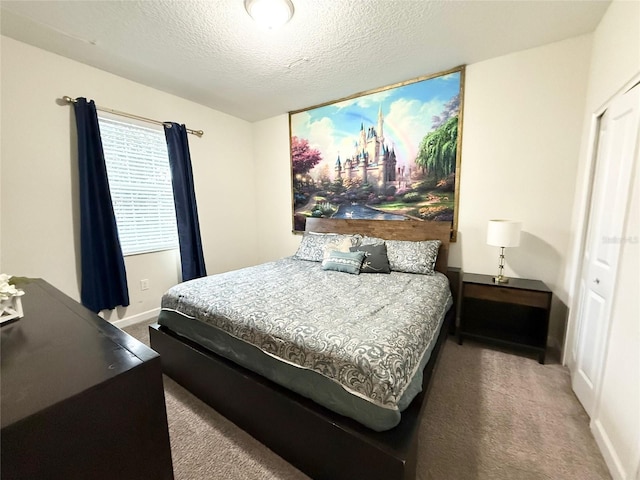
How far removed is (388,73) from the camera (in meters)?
2.69

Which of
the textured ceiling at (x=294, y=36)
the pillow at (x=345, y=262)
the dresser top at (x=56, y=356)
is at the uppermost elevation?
the textured ceiling at (x=294, y=36)

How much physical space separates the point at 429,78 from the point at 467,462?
314cm

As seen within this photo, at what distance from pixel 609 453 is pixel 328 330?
1508 millimetres

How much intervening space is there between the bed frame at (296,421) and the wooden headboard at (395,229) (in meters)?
0.99

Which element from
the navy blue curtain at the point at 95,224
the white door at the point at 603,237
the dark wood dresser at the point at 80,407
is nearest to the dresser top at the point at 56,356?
the dark wood dresser at the point at 80,407

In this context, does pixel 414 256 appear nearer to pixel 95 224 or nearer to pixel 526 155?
pixel 526 155

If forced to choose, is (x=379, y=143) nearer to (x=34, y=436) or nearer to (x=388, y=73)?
(x=388, y=73)

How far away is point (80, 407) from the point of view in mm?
673

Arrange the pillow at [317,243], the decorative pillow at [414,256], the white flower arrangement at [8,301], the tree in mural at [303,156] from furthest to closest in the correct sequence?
1. the tree in mural at [303,156]
2. the pillow at [317,243]
3. the decorative pillow at [414,256]
4. the white flower arrangement at [8,301]

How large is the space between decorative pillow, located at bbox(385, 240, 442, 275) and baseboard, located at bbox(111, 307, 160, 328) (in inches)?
111

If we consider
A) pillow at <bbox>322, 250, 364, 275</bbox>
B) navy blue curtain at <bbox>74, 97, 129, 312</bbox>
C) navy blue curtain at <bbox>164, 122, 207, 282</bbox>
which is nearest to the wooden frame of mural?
pillow at <bbox>322, 250, 364, 275</bbox>

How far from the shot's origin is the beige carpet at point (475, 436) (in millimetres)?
1311

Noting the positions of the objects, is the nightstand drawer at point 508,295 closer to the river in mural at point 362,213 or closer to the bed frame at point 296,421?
the bed frame at point 296,421

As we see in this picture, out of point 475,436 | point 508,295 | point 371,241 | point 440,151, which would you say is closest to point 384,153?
point 440,151
